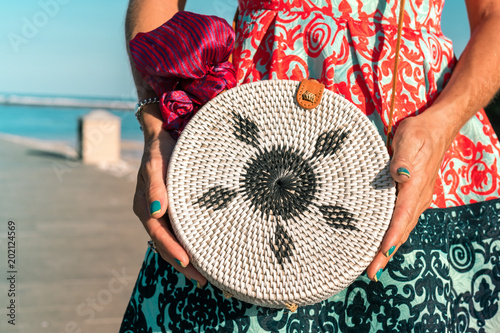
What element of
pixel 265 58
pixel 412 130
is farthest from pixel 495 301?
→ pixel 265 58

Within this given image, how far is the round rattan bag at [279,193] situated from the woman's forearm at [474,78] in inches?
7.5

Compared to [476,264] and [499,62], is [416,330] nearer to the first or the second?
[476,264]

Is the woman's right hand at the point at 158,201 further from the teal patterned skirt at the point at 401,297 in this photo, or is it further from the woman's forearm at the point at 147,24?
the teal patterned skirt at the point at 401,297

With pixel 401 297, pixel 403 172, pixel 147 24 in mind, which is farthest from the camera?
pixel 147 24

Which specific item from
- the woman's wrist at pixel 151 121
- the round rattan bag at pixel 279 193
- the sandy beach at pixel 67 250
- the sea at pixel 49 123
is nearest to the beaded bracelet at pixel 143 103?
the woman's wrist at pixel 151 121

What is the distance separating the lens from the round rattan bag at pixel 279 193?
92 centimetres

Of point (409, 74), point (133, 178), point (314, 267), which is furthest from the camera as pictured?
point (133, 178)

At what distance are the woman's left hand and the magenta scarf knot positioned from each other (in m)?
0.38

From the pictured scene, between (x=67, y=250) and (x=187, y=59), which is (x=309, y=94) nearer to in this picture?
(x=187, y=59)

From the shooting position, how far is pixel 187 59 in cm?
110

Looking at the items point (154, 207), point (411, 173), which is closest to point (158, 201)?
point (154, 207)

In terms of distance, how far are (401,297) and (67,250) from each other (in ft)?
14.5

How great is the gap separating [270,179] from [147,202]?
9.3 inches

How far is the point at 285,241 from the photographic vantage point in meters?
0.93
